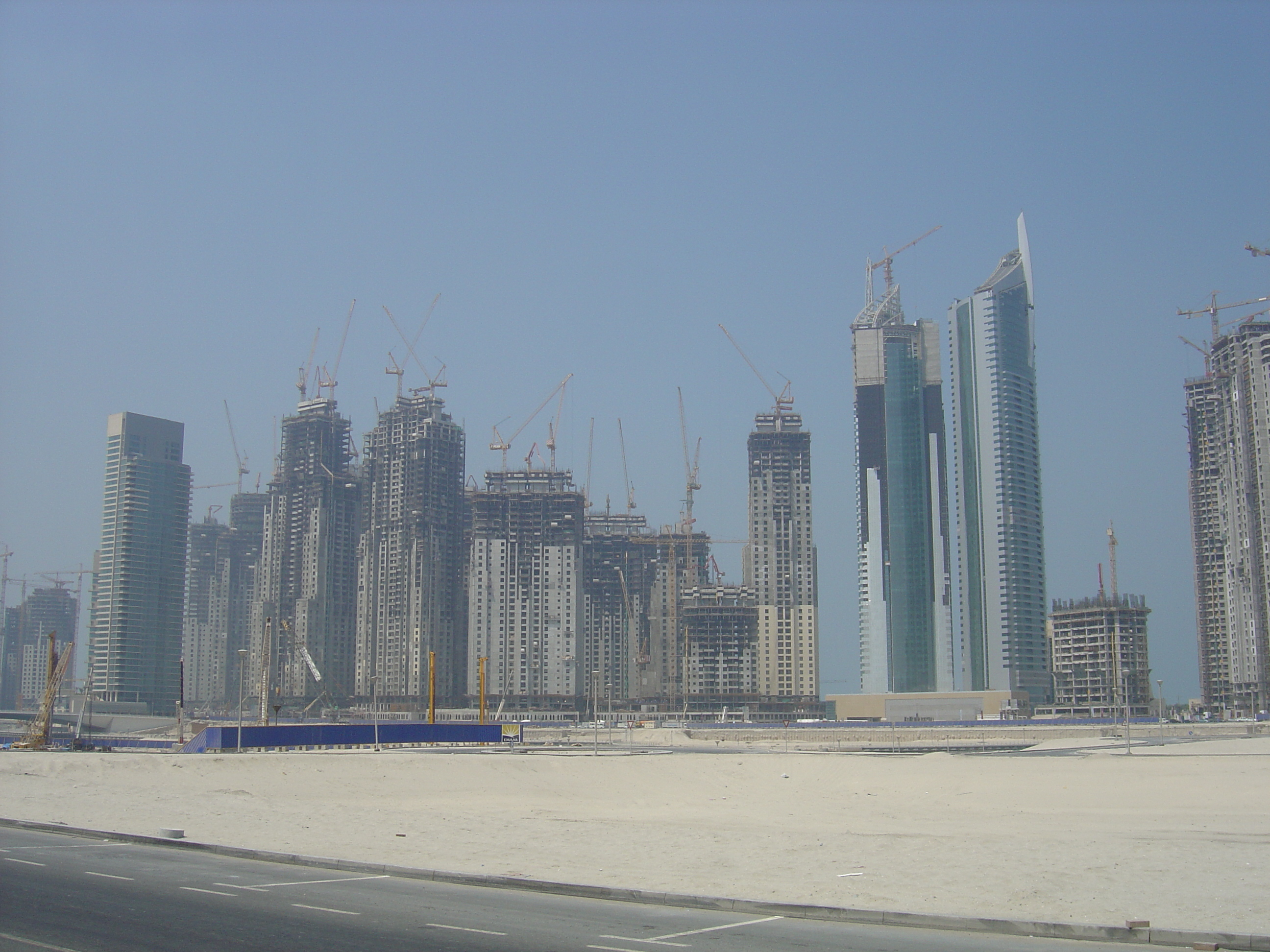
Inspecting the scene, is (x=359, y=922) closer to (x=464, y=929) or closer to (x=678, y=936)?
(x=464, y=929)

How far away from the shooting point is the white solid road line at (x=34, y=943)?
19544mm

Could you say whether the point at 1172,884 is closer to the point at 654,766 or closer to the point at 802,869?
the point at 802,869

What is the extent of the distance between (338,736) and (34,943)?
261 ft

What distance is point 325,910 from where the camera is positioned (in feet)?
78.7

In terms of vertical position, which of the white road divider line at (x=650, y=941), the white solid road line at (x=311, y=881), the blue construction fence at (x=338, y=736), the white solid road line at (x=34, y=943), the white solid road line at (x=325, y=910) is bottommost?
the blue construction fence at (x=338, y=736)

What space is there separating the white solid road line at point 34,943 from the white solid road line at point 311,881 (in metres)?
6.81

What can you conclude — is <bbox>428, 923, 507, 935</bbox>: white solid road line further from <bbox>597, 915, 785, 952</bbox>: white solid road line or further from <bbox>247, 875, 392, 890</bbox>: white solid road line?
<bbox>247, 875, 392, 890</bbox>: white solid road line

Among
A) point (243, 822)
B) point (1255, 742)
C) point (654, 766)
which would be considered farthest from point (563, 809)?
point (1255, 742)

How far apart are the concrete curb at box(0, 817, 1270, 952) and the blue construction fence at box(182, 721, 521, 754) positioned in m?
52.8

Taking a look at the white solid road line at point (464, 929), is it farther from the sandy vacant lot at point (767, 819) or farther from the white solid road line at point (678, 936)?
the sandy vacant lot at point (767, 819)

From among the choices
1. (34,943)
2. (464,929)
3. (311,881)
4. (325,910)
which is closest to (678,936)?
(464,929)

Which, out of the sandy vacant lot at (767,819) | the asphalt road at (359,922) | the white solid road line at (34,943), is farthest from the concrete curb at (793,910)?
the white solid road line at (34,943)

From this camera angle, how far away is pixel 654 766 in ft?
250

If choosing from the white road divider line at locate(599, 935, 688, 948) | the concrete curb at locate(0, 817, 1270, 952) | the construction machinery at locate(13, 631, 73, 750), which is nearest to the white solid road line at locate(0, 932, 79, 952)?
the white road divider line at locate(599, 935, 688, 948)
